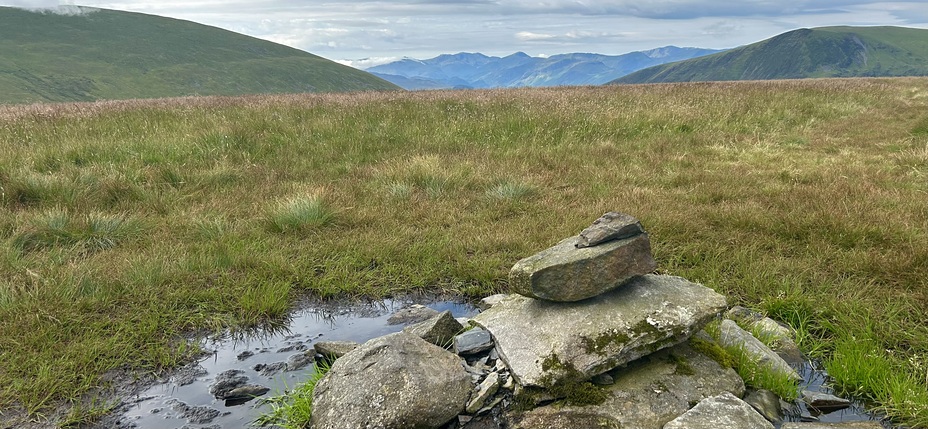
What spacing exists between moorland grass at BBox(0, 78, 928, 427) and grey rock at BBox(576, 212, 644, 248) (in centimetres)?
162

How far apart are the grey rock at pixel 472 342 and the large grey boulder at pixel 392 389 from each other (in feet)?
0.76

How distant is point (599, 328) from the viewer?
3.90 m

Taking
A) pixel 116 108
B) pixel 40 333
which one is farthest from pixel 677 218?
pixel 116 108

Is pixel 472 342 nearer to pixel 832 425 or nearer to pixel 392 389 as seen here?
pixel 392 389

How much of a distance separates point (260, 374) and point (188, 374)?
0.61m

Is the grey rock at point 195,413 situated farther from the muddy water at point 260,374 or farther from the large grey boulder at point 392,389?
the large grey boulder at point 392,389

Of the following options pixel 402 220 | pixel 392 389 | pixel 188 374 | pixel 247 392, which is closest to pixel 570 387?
pixel 392 389

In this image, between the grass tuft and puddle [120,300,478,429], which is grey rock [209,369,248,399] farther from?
the grass tuft

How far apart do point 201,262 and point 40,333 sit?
5.62ft

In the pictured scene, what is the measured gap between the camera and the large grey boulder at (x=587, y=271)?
13.7 feet

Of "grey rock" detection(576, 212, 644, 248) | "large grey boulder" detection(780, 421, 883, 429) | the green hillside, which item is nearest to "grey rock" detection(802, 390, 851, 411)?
"large grey boulder" detection(780, 421, 883, 429)

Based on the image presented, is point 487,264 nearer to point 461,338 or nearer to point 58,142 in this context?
point 461,338

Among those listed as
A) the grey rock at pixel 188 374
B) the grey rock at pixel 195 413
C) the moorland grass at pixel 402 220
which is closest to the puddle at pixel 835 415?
the moorland grass at pixel 402 220

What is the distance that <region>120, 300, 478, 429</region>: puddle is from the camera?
376cm
